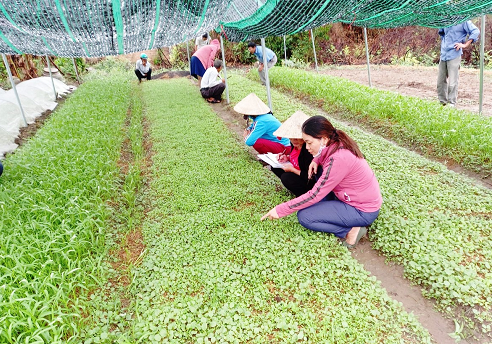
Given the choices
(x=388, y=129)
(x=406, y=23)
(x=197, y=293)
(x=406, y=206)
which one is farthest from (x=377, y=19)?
(x=197, y=293)

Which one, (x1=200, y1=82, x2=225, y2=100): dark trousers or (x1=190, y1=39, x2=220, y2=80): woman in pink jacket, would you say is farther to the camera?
(x1=190, y1=39, x2=220, y2=80): woman in pink jacket

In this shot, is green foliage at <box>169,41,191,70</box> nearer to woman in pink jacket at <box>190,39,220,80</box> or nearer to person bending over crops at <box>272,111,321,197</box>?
woman in pink jacket at <box>190,39,220,80</box>

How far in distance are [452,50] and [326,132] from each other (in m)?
5.64

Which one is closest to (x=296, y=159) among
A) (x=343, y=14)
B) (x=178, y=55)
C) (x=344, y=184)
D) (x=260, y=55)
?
(x=344, y=184)

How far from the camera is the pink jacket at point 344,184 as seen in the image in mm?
2834

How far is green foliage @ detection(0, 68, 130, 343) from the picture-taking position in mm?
2344

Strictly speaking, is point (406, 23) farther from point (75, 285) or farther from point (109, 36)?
point (75, 285)

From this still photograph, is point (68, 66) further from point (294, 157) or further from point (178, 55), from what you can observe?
point (294, 157)

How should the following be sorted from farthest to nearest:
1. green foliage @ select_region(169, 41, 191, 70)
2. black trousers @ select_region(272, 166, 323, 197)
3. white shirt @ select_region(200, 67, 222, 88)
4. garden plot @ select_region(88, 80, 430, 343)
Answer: green foliage @ select_region(169, 41, 191, 70) < white shirt @ select_region(200, 67, 222, 88) < black trousers @ select_region(272, 166, 323, 197) < garden plot @ select_region(88, 80, 430, 343)

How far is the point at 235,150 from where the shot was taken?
17.9ft

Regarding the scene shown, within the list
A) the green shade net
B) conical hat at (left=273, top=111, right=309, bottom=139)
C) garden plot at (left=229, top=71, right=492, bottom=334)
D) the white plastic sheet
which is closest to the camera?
garden plot at (left=229, top=71, right=492, bottom=334)

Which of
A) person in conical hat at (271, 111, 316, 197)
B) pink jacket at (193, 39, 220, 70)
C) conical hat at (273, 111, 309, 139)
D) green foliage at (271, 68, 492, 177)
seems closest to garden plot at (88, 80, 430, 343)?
person in conical hat at (271, 111, 316, 197)

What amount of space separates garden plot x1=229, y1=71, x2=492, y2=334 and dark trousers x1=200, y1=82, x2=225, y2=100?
5380 millimetres

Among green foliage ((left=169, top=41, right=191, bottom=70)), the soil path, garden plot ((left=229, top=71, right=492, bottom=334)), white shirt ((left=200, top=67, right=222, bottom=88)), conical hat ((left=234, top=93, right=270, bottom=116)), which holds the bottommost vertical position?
the soil path
